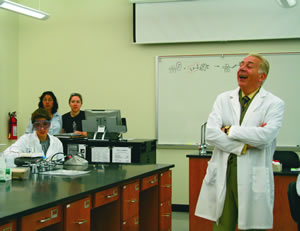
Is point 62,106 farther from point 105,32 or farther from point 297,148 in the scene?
point 297,148

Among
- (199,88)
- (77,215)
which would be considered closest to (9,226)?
→ (77,215)

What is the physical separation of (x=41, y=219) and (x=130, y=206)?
114 centimetres

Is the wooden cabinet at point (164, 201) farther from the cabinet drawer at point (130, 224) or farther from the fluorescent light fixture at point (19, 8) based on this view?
the fluorescent light fixture at point (19, 8)

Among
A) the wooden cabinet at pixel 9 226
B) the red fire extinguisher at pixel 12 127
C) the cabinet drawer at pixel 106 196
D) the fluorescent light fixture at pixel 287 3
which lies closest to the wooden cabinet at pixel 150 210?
the cabinet drawer at pixel 106 196

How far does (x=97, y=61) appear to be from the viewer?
20.7ft

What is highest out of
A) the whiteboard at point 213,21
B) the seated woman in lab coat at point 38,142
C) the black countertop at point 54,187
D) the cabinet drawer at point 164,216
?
the whiteboard at point 213,21

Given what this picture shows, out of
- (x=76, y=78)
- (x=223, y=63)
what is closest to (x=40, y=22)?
(x=76, y=78)

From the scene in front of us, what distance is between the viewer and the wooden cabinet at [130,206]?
10.1 ft

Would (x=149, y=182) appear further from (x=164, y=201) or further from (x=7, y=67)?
(x=7, y=67)

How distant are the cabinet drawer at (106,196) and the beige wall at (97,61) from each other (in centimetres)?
308

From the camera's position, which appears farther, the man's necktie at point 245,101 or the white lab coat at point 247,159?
the man's necktie at point 245,101

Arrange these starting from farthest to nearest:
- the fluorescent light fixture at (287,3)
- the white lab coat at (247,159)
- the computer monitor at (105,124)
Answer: the fluorescent light fixture at (287,3) < the computer monitor at (105,124) < the white lab coat at (247,159)

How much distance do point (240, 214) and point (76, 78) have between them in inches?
166

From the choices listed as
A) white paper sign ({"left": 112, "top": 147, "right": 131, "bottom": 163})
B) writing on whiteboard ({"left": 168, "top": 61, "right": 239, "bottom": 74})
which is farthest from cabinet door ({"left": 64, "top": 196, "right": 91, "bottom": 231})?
writing on whiteboard ({"left": 168, "top": 61, "right": 239, "bottom": 74})
